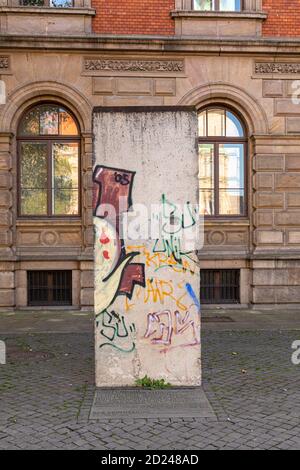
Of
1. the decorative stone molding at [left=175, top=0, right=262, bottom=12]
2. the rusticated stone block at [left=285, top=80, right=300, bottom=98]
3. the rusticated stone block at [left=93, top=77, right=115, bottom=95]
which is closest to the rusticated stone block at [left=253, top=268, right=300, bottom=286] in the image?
the rusticated stone block at [left=285, top=80, right=300, bottom=98]

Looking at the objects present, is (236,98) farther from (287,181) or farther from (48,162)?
(48,162)

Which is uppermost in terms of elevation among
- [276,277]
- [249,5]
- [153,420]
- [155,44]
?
[249,5]

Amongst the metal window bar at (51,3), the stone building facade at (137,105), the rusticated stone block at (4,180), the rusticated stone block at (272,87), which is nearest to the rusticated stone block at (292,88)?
the stone building facade at (137,105)

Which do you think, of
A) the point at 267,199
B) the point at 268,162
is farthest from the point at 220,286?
the point at 268,162

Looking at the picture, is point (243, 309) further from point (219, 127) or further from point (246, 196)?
point (219, 127)

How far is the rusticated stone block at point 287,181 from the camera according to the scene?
12.7m

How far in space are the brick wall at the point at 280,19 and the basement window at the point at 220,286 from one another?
19.2ft

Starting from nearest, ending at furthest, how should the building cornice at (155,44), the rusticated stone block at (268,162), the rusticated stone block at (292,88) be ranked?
the building cornice at (155,44) → the rusticated stone block at (268,162) → the rusticated stone block at (292,88)

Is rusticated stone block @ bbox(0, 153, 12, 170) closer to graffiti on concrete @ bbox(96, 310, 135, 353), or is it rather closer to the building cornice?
the building cornice

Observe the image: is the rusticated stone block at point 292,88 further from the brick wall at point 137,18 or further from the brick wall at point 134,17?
the brick wall at point 134,17

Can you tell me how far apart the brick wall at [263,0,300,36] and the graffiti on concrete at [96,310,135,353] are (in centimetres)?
932

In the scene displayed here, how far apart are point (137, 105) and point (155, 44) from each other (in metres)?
1.50

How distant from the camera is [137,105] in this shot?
12266mm
